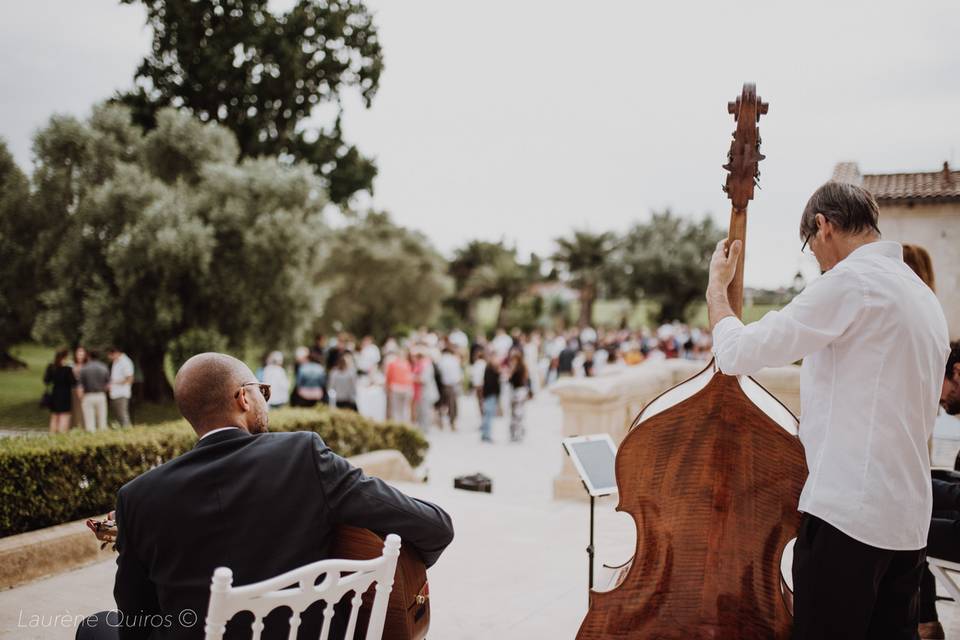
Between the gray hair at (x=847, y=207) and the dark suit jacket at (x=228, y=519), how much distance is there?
164 cm

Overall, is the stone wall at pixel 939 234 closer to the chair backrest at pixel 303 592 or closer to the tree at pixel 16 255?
the chair backrest at pixel 303 592

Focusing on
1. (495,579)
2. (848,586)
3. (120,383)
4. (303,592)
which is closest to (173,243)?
(120,383)

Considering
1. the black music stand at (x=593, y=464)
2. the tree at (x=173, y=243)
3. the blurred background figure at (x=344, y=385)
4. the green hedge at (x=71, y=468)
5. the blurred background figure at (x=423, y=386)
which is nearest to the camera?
the black music stand at (x=593, y=464)

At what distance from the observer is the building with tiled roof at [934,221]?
8180 mm

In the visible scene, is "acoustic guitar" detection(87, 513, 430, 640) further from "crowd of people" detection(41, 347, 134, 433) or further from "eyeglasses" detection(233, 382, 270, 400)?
"crowd of people" detection(41, 347, 134, 433)

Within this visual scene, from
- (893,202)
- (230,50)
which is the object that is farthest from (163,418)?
(893,202)

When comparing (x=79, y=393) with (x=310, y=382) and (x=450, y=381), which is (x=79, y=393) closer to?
(x=310, y=382)

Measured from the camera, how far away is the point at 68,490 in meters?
5.16

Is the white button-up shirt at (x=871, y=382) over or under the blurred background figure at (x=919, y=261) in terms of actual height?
under

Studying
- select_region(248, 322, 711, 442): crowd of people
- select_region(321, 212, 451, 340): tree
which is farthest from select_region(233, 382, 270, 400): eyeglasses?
select_region(321, 212, 451, 340): tree

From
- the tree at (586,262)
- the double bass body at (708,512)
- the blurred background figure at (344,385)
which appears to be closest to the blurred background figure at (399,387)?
the blurred background figure at (344,385)

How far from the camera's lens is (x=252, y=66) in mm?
19781

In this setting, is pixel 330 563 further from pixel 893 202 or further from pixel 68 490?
pixel 893 202

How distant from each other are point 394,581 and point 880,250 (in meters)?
1.86
